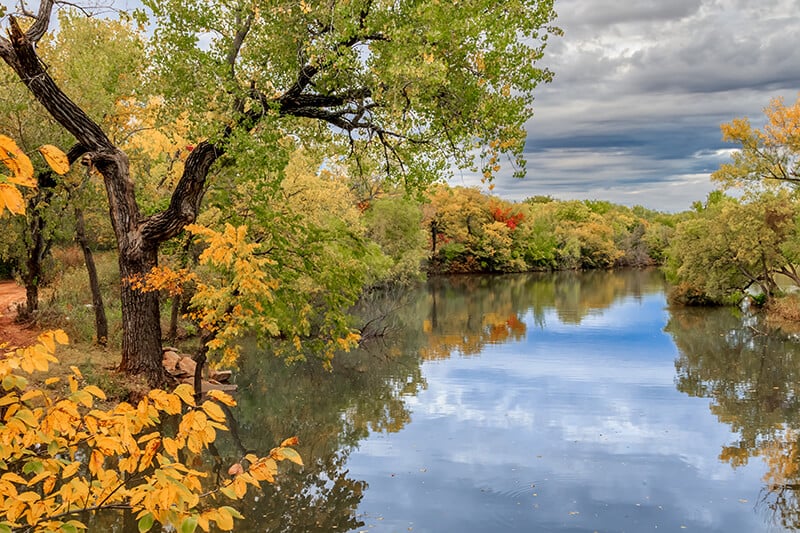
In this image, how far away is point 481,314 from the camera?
35469 millimetres

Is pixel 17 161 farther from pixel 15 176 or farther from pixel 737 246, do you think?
pixel 737 246

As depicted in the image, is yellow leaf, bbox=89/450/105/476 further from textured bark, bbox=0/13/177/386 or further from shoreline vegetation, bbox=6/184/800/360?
shoreline vegetation, bbox=6/184/800/360

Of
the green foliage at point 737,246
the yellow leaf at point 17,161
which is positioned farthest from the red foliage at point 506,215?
the yellow leaf at point 17,161

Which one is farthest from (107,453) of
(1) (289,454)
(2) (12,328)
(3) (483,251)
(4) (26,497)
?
(3) (483,251)

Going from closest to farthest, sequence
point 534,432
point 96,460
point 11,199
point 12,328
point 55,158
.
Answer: point 11,199 → point 55,158 → point 96,460 → point 534,432 → point 12,328

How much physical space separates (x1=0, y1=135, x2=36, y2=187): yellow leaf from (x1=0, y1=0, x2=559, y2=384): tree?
768cm

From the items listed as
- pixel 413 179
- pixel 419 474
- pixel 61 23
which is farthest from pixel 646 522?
pixel 61 23

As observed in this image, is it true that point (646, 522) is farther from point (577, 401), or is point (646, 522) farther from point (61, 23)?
point (61, 23)

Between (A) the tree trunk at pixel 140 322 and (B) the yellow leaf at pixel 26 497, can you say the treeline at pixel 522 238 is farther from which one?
(B) the yellow leaf at pixel 26 497

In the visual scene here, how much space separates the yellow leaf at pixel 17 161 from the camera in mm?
2561

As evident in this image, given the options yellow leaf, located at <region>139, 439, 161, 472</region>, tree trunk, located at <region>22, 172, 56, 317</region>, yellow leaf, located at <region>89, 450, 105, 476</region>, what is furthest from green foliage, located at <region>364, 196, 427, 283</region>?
yellow leaf, located at <region>89, 450, 105, 476</region>

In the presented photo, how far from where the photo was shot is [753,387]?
1869cm

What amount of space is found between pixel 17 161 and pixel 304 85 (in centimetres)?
975

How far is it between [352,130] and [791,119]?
23.1 metres
